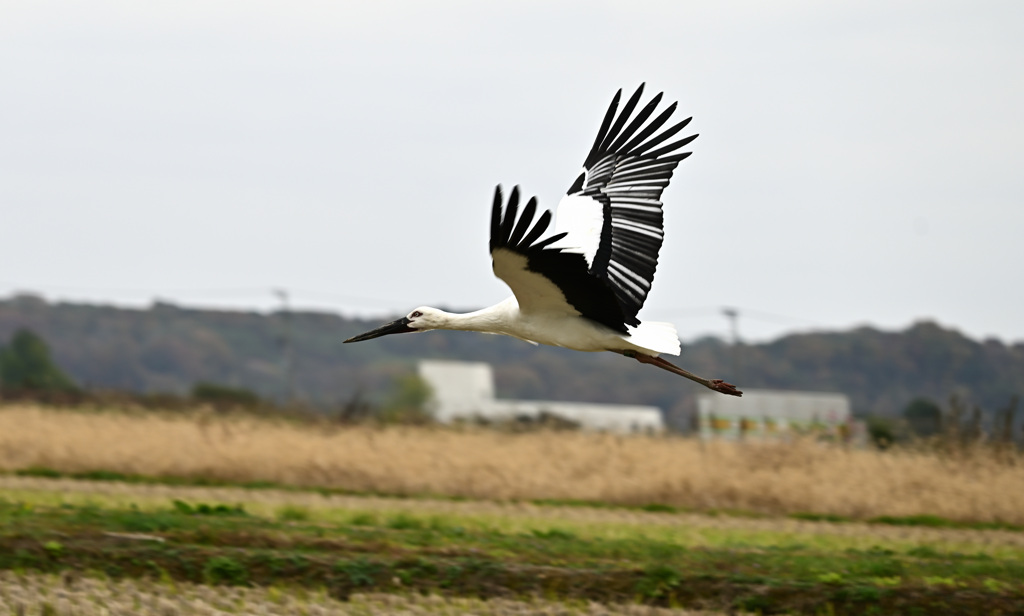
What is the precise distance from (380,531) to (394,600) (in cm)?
235

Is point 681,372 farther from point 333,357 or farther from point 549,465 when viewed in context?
point 333,357

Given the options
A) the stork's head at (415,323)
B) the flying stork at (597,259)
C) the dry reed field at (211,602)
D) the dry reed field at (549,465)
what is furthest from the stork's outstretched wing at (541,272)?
the dry reed field at (549,465)

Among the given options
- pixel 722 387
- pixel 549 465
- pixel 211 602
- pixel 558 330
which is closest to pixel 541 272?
pixel 558 330

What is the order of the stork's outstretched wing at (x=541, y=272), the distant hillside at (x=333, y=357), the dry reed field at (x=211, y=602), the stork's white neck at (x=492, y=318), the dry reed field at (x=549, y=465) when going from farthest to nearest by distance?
the distant hillside at (x=333, y=357) → the dry reed field at (x=549, y=465) → the stork's white neck at (x=492, y=318) → the dry reed field at (x=211, y=602) → the stork's outstretched wing at (x=541, y=272)

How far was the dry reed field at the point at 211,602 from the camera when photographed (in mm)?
7781

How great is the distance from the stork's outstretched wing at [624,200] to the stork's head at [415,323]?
3.17 feet

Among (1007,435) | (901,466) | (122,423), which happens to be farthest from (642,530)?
(122,423)

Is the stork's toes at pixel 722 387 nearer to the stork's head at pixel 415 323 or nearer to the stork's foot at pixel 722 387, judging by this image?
the stork's foot at pixel 722 387

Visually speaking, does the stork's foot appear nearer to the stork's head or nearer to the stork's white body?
the stork's white body

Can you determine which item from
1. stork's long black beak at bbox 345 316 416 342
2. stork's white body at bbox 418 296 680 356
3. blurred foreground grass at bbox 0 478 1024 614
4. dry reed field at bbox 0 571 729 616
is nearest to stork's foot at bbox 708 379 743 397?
stork's white body at bbox 418 296 680 356

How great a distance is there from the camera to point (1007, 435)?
17078 millimetres

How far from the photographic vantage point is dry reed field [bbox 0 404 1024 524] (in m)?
16.2

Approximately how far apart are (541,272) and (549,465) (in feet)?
35.0

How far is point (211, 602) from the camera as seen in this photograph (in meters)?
8.19
